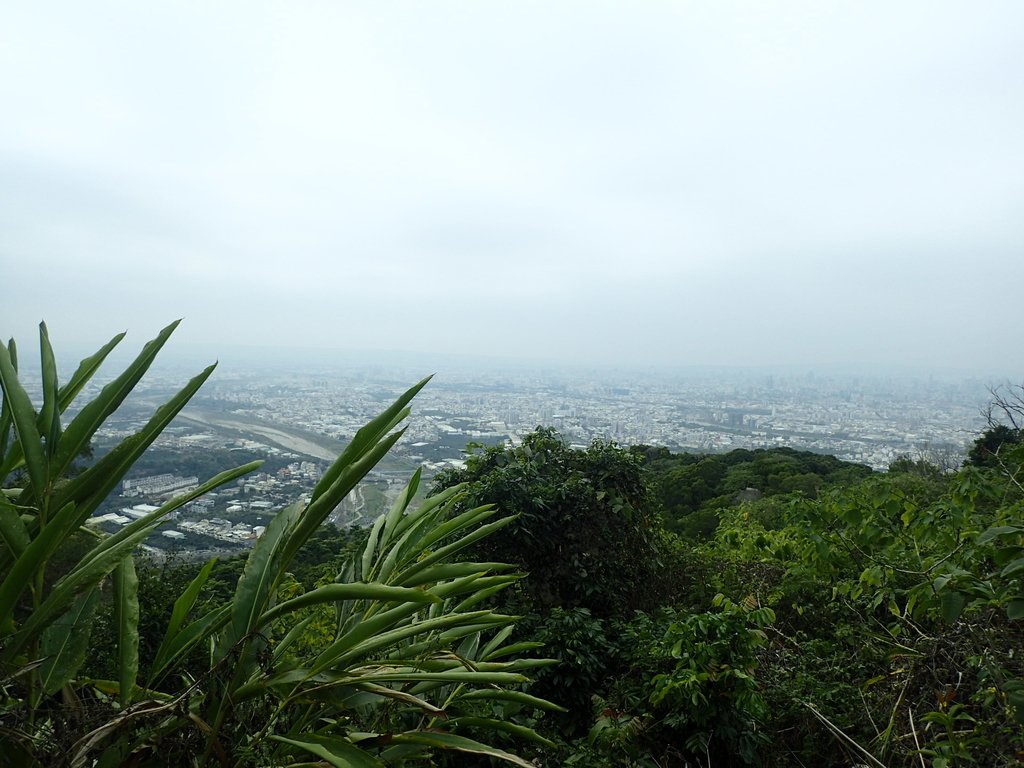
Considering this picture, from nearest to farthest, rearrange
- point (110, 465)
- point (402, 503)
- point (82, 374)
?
point (110, 465)
point (82, 374)
point (402, 503)

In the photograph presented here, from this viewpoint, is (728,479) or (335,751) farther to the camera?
(728,479)

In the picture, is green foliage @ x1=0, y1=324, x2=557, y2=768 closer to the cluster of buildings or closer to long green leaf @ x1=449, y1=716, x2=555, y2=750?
long green leaf @ x1=449, y1=716, x2=555, y2=750

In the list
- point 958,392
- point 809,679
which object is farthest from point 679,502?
point 958,392

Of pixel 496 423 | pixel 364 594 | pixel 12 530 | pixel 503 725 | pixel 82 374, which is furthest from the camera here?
pixel 496 423

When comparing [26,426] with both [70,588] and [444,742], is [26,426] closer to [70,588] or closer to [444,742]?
[70,588]

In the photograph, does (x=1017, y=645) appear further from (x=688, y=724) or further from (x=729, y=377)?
(x=729, y=377)

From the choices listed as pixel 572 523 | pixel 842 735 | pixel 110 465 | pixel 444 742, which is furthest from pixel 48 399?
pixel 572 523

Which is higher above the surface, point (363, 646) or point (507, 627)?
point (363, 646)
